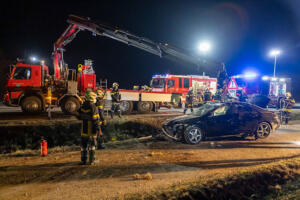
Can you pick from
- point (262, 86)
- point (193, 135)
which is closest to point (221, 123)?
point (193, 135)

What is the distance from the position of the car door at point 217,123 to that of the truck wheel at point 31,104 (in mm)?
8715

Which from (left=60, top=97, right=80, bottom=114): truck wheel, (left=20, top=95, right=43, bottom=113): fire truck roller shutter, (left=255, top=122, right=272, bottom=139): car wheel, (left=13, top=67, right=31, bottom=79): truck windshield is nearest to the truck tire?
(left=60, top=97, right=80, bottom=114): truck wheel

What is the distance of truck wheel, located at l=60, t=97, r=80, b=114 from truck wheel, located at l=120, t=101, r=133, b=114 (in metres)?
2.97

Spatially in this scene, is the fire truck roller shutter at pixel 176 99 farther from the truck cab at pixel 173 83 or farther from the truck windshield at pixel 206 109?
the truck windshield at pixel 206 109

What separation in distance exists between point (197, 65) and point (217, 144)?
20.1 ft

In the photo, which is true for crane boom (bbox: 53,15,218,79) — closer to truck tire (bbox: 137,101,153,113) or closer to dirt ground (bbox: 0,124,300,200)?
truck tire (bbox: 137,101,153,113)

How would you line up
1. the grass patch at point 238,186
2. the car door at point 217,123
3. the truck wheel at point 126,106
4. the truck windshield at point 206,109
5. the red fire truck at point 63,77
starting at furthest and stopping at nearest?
the truck wheel at point 126,106 < the red fire truck at point 63,77 < the truck windshield at point 206,109 < the car door at point 217,123 < the grass patch at point 238,186

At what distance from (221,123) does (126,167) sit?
13.0ft

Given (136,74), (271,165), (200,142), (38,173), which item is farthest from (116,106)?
(136,74)

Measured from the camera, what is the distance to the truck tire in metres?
13.6

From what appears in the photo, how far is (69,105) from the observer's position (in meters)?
11.3

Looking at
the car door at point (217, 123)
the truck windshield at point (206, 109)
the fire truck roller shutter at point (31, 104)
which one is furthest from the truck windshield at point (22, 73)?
the car door at point (217, 123)

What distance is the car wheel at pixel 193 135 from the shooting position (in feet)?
22.2

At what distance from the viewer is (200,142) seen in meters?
7.09
